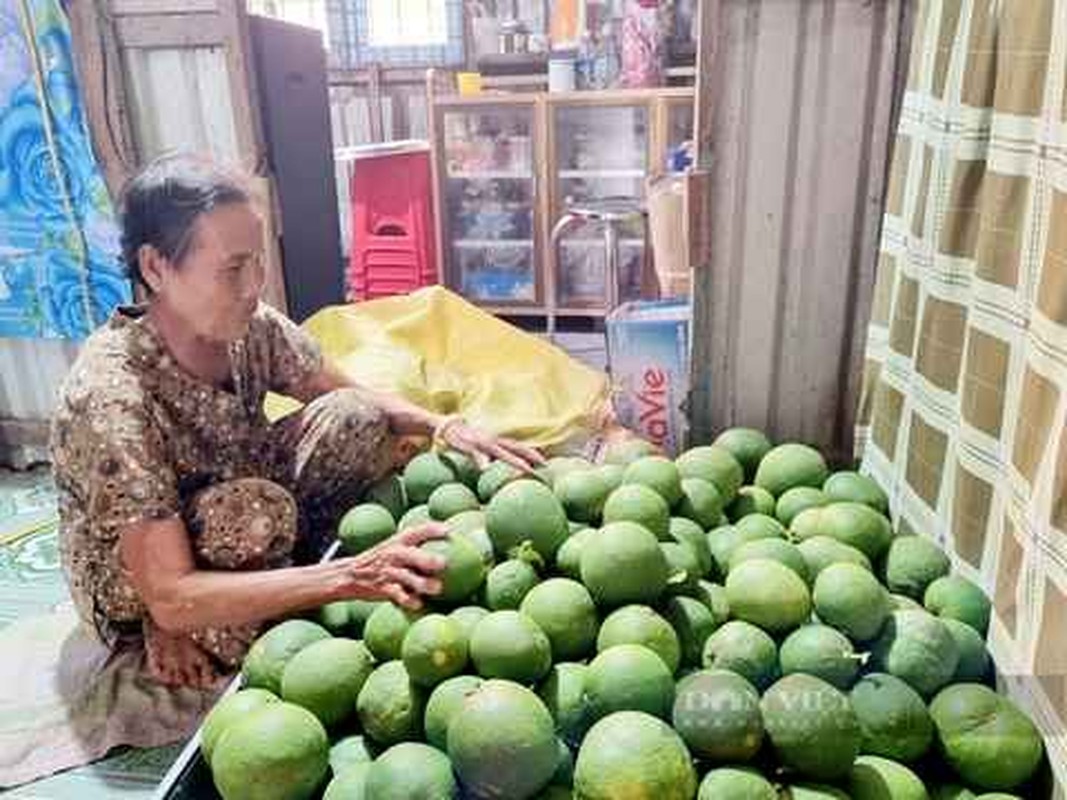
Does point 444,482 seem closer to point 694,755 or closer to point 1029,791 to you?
point 694,755

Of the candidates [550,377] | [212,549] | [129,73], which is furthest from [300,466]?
[129,73]

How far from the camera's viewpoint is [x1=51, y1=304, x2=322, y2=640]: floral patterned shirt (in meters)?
1.74

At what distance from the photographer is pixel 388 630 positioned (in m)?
1.43

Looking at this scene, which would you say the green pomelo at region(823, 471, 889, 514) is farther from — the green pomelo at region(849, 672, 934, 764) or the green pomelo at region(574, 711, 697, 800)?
the green pomelo at region(574, 711, 697, 800)

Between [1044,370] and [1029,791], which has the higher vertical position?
[1044,370]

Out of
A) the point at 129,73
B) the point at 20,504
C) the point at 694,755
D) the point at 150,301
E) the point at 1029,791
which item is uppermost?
the point at 129,73

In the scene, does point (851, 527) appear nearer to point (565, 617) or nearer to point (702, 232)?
point (565, 617)

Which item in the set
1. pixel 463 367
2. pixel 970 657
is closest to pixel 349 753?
pixel 970 657

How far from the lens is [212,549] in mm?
1879

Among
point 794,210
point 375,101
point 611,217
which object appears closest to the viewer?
point 794,210

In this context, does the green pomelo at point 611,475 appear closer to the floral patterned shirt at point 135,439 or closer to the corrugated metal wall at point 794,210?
the corrugated metal wall at point 794,210

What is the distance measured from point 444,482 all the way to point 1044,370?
48.6 inches

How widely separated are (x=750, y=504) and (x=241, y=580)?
1.06 metres

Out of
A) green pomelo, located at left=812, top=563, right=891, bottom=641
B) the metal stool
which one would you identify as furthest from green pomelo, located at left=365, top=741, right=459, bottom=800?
the metal stool
